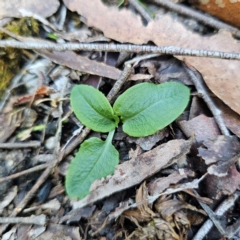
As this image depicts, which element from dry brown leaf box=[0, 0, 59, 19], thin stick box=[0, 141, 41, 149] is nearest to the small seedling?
thin stick box=[0, 141, 41, 149]

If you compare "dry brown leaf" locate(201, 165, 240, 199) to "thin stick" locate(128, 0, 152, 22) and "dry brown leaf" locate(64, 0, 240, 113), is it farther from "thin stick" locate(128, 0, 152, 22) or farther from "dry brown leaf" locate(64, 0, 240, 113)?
"thin stick" locate(128, 0, 152, 22)

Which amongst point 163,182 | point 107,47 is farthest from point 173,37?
point 163,182

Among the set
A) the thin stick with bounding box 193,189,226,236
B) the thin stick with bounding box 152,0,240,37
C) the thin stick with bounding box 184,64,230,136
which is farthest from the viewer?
the thin stick with bounding box 152,0,240,37

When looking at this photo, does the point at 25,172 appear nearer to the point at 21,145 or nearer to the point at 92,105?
the point at 21,145

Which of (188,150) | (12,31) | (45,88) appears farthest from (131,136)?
(12,31)

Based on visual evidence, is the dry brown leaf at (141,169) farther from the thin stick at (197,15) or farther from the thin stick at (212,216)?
the thin stick at (197,15)

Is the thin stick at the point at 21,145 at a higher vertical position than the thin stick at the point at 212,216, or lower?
lower

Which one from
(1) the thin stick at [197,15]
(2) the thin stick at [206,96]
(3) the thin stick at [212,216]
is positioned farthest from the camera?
(1) the thin stick at [197,15]

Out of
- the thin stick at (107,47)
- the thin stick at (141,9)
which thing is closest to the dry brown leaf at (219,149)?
the thin stick at (107,47)
